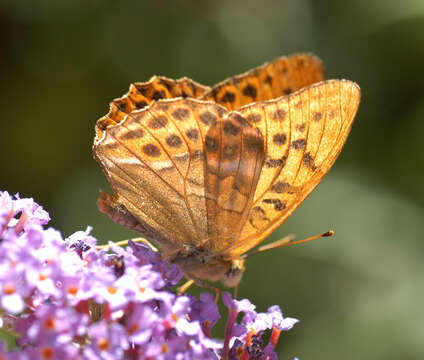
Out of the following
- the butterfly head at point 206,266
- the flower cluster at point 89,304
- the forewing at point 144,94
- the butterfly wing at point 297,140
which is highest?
the forewing at point 144,94

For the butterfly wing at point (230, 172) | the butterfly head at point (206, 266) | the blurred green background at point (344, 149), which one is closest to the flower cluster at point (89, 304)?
the butterfly head at point (206, 266)

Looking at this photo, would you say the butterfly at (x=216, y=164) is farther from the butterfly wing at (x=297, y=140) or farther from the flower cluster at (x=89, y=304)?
the flower cluster at (x=89, y=304)

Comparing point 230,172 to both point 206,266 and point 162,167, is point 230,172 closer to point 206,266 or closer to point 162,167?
point 162,167

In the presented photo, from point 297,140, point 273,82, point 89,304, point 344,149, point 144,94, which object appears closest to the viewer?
point 89,304

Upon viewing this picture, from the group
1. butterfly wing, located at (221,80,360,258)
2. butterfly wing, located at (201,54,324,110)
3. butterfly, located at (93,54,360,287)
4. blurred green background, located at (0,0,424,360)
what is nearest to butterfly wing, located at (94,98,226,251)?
butterfly, located at (93,54,360,287)

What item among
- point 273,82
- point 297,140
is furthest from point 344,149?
point 297,140

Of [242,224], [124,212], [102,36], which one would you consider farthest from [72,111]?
[242,224]

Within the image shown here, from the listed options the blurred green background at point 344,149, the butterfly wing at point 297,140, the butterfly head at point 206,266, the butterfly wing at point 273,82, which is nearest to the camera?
the butterfly wing at point 297,140
